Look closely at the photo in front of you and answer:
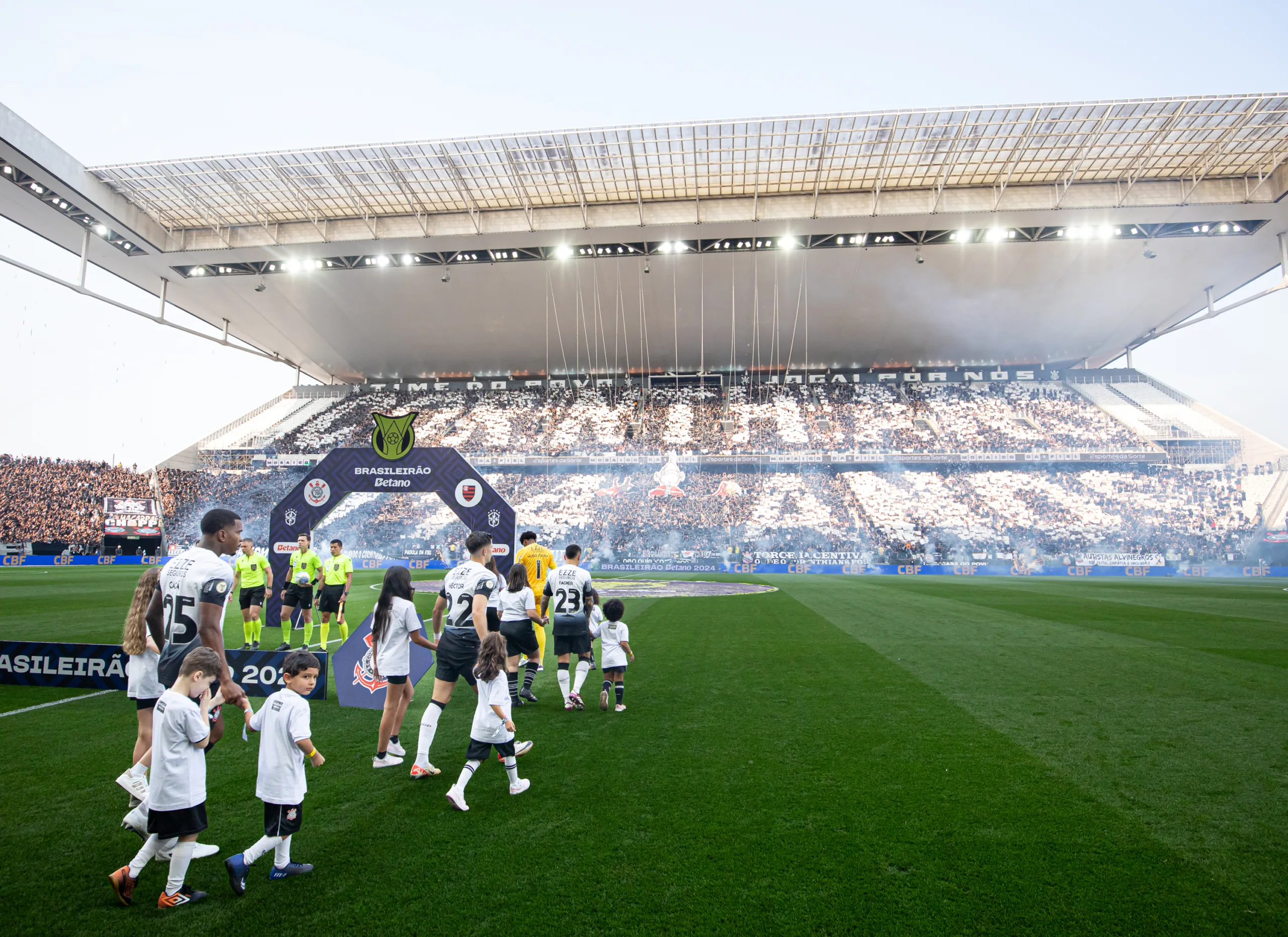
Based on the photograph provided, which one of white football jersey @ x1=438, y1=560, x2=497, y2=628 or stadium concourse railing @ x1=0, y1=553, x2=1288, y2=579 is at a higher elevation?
white football jersey @ x1=438, y1=560, x2=497, y2=628

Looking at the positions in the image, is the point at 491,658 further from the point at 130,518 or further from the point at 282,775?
the point at 130,518

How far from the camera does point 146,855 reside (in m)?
3.52

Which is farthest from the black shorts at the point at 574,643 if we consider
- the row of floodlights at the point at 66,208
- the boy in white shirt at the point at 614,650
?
the row of floodlights at the point at 66,208

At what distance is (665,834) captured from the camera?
429 centimetres

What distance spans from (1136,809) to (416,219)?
111 feet

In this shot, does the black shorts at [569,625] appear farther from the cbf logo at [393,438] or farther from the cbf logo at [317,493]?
the cbf logo at [317,493]

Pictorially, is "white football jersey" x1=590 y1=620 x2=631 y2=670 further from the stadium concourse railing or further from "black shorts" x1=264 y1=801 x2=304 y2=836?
the stadium concourse railing

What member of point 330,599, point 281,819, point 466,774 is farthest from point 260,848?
point 330,599

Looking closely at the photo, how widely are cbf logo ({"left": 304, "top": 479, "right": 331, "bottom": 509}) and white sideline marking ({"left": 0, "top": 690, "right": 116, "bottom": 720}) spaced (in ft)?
16.2

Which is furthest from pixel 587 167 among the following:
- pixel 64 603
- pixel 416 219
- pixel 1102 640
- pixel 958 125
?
pixel 1102 640

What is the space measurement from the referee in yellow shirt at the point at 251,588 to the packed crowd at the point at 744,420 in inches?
1252

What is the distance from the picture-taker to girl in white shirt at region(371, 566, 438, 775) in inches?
223

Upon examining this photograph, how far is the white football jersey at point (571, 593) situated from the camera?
7.88m

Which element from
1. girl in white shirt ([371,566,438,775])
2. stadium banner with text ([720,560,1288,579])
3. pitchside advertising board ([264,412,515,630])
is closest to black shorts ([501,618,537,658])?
girl in white shirt ([371,566,438,775])
